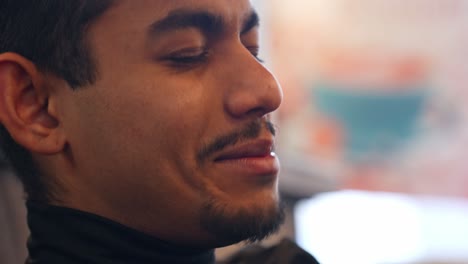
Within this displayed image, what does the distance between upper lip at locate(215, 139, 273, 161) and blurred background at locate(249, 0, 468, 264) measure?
1007 millimetres

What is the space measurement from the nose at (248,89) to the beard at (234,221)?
0.12 m

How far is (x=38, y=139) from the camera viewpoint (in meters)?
0.95

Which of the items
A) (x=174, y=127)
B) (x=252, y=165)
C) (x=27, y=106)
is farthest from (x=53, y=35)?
(x=252, y=165)

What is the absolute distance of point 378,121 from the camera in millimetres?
2027

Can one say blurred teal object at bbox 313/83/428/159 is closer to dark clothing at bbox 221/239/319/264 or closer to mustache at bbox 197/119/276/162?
dark clothing at bbox 221/239/319/264

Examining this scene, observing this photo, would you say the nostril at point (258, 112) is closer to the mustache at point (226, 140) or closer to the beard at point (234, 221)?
the mustache at point (226, 140)

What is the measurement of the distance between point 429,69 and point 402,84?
3.3 inches

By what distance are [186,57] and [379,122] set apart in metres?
1.22

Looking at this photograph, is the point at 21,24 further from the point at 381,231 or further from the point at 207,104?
the point at 381,231

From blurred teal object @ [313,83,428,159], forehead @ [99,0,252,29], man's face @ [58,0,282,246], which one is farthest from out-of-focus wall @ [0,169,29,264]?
blurred teal object @ [313,83,428,159]

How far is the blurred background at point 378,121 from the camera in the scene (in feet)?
6.41

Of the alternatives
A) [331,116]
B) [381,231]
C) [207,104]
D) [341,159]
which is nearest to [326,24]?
[331,116]

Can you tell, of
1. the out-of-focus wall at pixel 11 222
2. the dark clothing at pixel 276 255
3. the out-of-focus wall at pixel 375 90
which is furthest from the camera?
the out-of-focus wall at pixel 375 90

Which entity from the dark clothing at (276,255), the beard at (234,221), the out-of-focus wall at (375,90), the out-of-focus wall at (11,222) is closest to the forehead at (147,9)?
the beard at (234,221)
